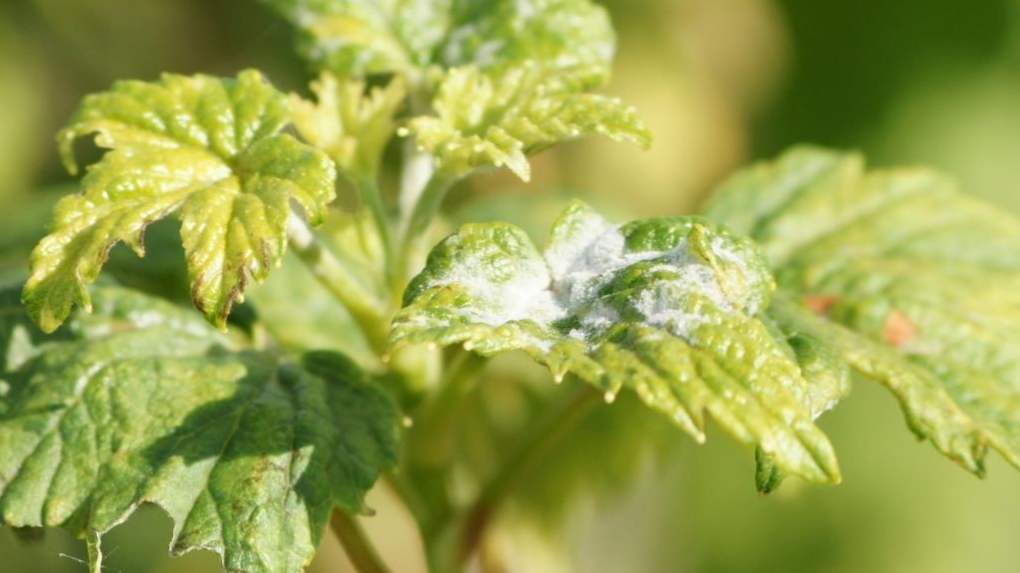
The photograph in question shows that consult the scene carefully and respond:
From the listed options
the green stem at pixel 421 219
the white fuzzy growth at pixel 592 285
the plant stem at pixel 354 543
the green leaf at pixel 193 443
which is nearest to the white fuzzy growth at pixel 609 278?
the white fuzzy growth at pixel 592 285

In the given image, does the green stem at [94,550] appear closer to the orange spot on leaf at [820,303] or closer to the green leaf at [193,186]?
the green leaf at [193,186]

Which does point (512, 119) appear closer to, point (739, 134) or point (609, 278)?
point (609, 278)

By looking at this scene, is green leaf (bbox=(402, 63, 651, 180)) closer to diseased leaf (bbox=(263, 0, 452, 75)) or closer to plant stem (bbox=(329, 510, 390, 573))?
diseased leaf (bbox=(263, 0, 452, 75))

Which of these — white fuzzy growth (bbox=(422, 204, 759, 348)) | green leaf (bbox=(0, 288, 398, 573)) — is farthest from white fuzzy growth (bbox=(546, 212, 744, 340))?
green leaf (bbox=(0, 288, 398, 573))

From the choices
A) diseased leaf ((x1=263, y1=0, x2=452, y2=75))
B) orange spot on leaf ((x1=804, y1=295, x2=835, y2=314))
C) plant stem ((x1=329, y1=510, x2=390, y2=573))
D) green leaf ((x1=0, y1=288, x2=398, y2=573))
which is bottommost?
plant stem ((x1=329, y1=510, x2=390, y2=573))

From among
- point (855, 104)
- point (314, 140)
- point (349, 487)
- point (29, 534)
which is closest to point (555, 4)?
point (314, 140)

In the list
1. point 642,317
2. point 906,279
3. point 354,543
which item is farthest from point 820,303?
point 354,543
